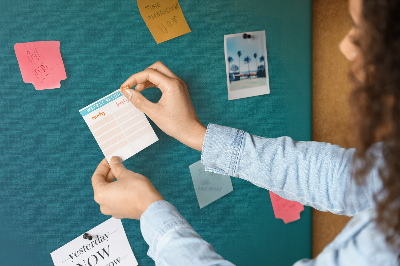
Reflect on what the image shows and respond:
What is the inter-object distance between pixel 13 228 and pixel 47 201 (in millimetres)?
81

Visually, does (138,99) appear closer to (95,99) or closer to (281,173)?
(95,99)

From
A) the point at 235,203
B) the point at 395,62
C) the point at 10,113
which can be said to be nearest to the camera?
the point at 395,62

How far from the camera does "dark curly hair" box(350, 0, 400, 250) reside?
0.41 meters

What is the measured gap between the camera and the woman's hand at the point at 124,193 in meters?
0.60

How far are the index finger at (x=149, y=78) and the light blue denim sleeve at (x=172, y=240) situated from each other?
0.24 meters

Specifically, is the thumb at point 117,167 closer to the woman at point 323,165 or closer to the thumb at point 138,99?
the woman at point 323,165

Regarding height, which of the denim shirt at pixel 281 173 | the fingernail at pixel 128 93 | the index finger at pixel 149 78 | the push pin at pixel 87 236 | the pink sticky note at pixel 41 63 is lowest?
the push pin at pixel 87 236

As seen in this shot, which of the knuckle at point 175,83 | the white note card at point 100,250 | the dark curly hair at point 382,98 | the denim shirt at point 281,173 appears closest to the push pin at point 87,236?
the white note card at point 100,250

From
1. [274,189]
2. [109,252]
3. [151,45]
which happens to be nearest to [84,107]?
[151,45]

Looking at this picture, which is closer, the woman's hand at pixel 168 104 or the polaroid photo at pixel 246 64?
the woman's hand at pixel 168 104

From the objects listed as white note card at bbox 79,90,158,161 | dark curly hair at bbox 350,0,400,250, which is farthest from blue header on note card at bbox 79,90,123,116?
dark curly hair at bbox 350,0,400,250

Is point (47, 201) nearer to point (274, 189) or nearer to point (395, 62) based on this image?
point (274, 189)

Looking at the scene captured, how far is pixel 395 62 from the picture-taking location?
1.33 feet

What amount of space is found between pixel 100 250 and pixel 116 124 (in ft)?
0.89
